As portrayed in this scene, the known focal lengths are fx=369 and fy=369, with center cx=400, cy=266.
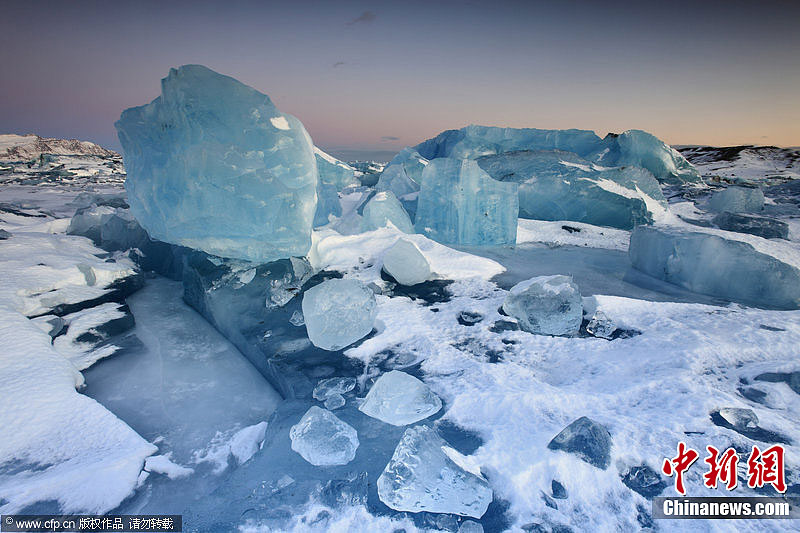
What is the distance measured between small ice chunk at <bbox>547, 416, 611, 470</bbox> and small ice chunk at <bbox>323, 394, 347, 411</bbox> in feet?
3.35

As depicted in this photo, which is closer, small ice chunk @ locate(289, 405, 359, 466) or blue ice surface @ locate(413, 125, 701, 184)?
small ice chunk @ locate(289, 405, 359, 466)

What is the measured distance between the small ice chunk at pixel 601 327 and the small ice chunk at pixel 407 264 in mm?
1515

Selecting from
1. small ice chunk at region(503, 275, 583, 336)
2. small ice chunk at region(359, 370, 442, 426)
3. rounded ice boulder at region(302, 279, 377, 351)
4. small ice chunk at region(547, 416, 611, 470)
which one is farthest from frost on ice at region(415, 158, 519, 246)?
small ice chunk at region(547, 416, 611, 470)

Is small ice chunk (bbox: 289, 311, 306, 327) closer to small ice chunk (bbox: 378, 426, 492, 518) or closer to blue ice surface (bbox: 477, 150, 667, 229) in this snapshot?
small ice chunk (bbox: 378, 426, 492, 518)

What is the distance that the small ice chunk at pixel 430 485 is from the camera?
1330 mm

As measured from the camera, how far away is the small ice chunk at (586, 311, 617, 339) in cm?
250

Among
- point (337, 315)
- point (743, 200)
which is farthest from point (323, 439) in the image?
point (743, 200)

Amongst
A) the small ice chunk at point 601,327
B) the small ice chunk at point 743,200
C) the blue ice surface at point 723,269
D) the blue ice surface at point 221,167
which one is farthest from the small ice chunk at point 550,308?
the small ice chunk at point 743,200

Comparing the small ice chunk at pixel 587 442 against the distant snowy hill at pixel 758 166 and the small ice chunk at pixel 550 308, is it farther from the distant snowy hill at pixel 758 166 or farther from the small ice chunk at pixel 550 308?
the distant snowy hill at pixel 758 166

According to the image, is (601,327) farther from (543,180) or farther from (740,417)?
(543,180)

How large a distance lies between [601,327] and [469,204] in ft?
9.95

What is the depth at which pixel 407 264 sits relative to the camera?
11.5ft

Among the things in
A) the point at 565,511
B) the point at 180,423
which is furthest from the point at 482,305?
the point at 180,423

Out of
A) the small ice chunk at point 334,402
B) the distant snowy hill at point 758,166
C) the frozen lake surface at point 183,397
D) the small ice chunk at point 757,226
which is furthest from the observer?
the distant snowy hill at point 758,166
